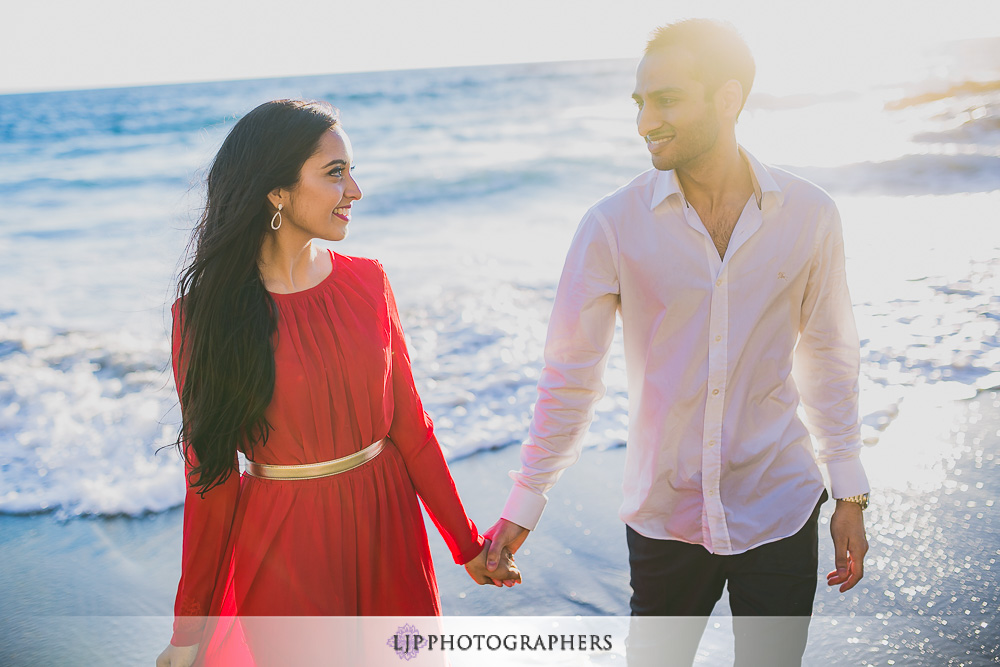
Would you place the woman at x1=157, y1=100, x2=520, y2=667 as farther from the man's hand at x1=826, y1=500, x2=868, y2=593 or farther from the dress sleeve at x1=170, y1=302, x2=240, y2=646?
the man's hand at x1=826, y1=500, x2=868, y2=593

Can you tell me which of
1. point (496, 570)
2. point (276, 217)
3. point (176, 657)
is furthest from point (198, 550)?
point (276, 217)

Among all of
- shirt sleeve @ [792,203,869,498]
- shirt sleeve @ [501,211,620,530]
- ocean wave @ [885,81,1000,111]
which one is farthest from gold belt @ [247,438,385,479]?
ocean wave @ [885,81,1000,111]

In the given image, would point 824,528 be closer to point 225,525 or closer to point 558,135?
point 225,525

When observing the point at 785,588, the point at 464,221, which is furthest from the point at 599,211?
the point at 464,221

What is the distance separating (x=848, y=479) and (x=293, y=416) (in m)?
1.62

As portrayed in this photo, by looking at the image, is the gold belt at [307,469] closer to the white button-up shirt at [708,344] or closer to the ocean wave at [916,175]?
the white button-up shirt at [708,344]

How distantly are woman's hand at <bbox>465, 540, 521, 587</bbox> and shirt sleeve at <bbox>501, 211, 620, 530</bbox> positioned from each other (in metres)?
0.13

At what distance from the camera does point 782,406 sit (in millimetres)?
2314

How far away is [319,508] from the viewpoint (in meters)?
2.25

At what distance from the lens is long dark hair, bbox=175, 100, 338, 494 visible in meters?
2.19

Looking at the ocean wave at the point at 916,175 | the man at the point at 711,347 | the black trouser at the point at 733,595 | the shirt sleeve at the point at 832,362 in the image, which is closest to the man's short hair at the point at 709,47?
the man at the point at 711,347

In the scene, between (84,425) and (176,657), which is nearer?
(176,657)

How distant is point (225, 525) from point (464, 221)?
1117 cm

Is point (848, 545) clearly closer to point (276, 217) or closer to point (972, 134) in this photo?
point (276, 217)
